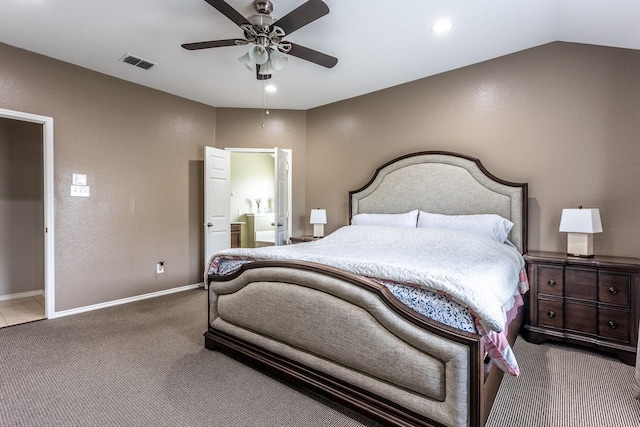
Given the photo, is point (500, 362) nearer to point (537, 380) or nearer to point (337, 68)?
point (537, 380)

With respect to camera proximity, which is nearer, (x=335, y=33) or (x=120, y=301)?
(x=335, y=33)

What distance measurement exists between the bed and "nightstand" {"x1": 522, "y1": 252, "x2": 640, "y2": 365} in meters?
0.19

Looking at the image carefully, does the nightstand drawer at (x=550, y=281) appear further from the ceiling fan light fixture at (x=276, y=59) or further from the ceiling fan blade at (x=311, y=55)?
the ceiling fan light fixture at (x=276, y=59)

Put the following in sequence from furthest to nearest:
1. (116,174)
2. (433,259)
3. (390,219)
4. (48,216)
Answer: (116,174) < (390,219) < (48,216) < (433,259)

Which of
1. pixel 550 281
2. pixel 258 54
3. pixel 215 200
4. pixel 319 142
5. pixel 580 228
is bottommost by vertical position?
pixel 550 281

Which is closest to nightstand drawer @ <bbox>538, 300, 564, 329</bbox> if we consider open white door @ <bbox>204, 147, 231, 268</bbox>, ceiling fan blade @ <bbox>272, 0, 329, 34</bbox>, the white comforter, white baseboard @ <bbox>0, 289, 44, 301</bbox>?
the white comforter

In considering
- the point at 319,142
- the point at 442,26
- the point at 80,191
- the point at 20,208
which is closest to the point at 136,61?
the point at 80,191

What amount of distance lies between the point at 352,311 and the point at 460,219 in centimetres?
201

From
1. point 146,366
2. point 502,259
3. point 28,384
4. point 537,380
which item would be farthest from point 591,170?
point 28,384

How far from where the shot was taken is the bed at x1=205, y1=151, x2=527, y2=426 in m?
1.44

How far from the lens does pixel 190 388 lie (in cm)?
203

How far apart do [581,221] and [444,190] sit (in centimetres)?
125

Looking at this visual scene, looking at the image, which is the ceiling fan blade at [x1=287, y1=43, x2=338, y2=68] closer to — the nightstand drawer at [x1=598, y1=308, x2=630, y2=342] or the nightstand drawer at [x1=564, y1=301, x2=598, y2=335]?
the nightstand drawer at [x1=564, y1=301, x2=598, y2=335]

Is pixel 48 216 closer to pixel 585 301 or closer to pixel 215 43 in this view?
pixel 215 43
